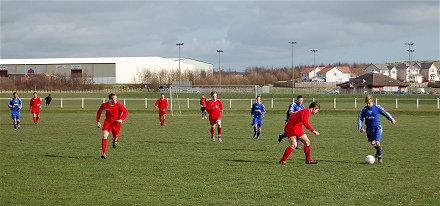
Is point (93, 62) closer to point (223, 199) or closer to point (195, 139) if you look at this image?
point (195, 139)

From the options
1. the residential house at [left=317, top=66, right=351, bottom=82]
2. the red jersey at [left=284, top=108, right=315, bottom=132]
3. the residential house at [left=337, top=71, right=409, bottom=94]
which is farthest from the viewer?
the residential house at [left=317, top=66, right=351, bottom=82]

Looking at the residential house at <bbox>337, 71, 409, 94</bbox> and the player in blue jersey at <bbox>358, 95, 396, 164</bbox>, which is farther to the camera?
the residential house at <bbox>337, 71, 409, 94</bbox>

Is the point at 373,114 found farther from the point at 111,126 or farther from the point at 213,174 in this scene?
the point at 111,126

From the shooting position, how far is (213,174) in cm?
1389

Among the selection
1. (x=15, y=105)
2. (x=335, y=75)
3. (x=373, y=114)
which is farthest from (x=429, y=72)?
(x=373, y=114)

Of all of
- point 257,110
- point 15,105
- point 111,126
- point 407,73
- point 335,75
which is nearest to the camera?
point 111,126

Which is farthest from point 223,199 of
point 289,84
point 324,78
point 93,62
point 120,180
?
point 324,78

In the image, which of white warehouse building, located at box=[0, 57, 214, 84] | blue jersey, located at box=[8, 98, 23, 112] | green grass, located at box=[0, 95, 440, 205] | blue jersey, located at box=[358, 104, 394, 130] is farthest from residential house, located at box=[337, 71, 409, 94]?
blue jersey, located at box=[358, 104, 394, 130]

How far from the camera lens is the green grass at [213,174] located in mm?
11094

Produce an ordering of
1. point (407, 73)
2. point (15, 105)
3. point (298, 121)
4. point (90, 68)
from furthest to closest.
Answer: point (407, 73), point (90, 68), point (15, 105), point (298, 121)

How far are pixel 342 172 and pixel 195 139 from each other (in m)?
10.4

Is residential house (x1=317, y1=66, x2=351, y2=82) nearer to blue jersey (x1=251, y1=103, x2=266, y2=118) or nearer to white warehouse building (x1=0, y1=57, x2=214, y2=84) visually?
white warehouse building (x1=0, y1=57, x2=214, y2=84)

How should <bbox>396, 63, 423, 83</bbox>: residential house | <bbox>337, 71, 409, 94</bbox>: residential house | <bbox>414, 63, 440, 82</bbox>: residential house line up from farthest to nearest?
<bbox>414, 63, 440, 82</bbox>: residential house → <bbox>396, 63, 423, 83</bbox>: residential house → <bbox>337, 71, 409, 94</bbox>: residential house

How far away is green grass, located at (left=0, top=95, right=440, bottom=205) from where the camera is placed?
36.4 ft
